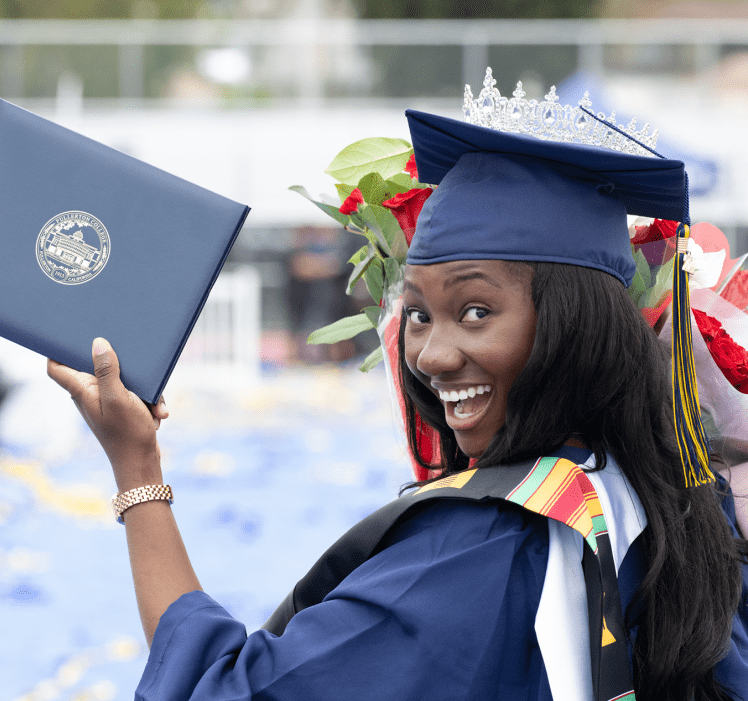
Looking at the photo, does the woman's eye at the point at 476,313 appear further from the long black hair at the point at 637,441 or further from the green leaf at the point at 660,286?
the green leaf at the point at 660,286

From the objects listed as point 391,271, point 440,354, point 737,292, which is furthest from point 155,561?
point 737,292

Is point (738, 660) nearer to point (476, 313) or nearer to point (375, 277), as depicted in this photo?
point (476, 313)

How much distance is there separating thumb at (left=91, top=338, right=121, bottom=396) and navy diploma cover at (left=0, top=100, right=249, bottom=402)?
0.9 inches

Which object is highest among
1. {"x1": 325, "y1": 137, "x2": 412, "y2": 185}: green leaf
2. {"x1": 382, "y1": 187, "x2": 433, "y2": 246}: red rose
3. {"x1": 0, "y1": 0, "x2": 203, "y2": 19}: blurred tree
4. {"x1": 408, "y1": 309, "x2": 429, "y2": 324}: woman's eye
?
{"x1": 0, "y1": 0, "x2": 203, "y2": 19}: blurred tree

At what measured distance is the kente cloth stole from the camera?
103cm

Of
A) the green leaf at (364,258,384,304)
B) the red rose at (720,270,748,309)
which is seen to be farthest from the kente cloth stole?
the red rose at (720,270,748,309)

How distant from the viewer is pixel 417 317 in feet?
4.33

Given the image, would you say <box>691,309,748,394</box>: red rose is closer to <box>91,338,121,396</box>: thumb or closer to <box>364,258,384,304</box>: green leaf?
<box>364,258,384,304</box>: green leaf

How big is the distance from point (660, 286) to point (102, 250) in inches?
36.2

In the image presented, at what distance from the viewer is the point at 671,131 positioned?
10.9m

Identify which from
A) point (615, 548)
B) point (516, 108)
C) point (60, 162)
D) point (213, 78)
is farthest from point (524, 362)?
point (213, 78)

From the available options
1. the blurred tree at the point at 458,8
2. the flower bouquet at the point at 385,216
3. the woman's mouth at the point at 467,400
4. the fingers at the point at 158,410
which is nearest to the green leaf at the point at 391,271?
the flower bouquet at the point at 385,216

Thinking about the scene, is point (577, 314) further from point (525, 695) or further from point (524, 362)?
point (525, 695)

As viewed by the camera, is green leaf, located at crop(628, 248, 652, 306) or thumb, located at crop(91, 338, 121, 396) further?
green leaf, located at crop(628, 248, 652, 306)
